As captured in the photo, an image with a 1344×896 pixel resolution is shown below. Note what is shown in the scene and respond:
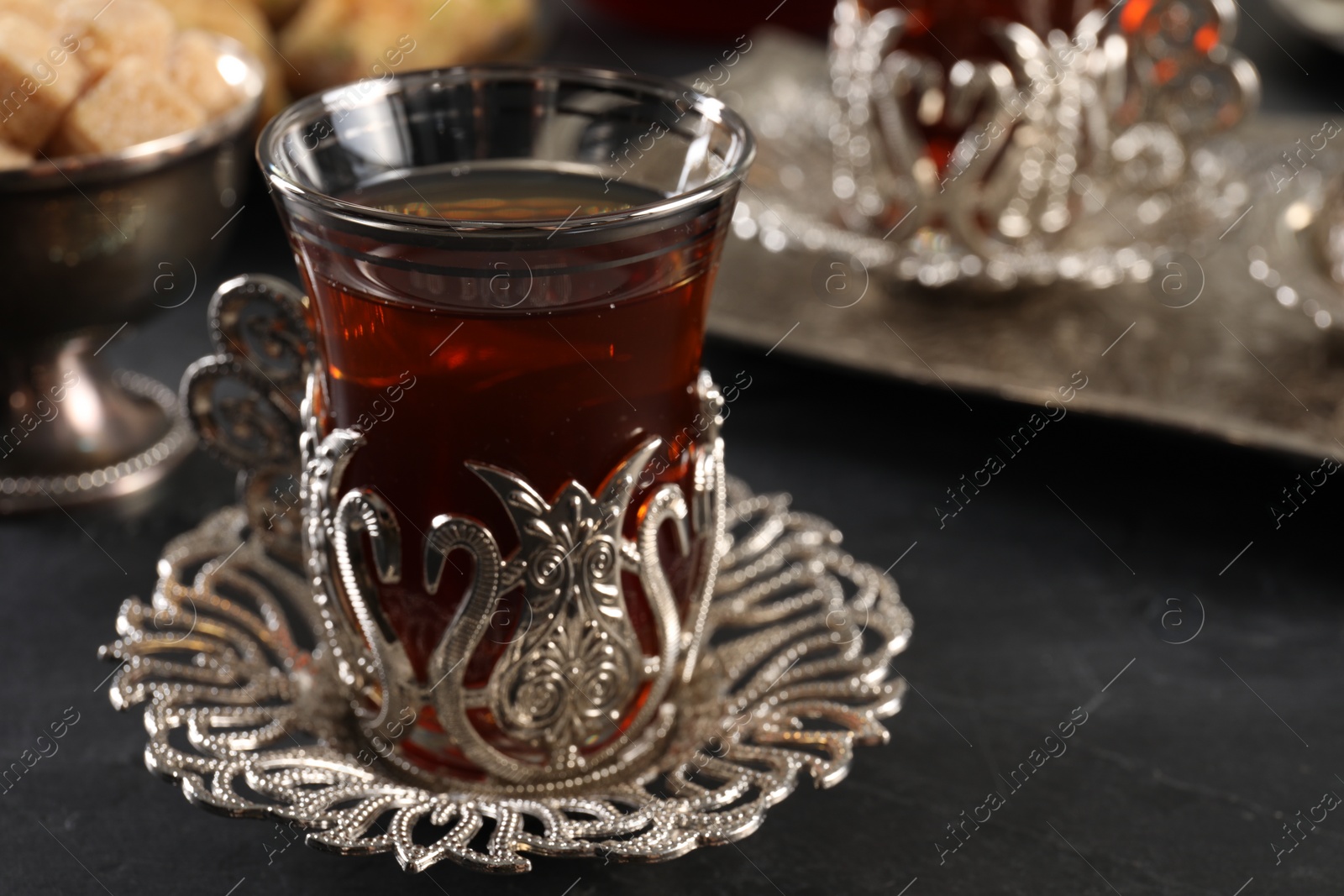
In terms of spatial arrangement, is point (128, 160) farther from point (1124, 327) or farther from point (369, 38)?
point (1124, 327)

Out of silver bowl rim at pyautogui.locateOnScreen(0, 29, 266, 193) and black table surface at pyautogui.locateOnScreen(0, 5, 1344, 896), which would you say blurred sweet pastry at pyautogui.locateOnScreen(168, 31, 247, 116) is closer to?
silver bowl rim at pyautogui.locateOnScreen(0, 29, 266, 193)

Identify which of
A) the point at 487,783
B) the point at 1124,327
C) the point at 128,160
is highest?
the point at 128,160

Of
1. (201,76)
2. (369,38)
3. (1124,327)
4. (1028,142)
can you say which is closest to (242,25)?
(369,38)

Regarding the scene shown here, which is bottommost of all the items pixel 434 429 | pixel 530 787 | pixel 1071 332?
pixel 1071 332

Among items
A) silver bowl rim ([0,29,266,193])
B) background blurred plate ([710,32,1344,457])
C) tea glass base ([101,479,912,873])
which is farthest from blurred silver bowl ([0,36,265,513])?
background blurred plate ([710,32,1344,457])

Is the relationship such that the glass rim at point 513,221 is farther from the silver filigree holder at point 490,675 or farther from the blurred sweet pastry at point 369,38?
the blurred sweet pastry at point 369,38

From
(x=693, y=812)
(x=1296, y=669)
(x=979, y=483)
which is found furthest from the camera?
(x=979, y=483)

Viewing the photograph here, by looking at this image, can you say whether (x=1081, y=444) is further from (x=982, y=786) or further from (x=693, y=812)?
(x=693, y=812)

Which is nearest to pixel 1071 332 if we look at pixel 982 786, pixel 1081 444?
pixel 1081 444
